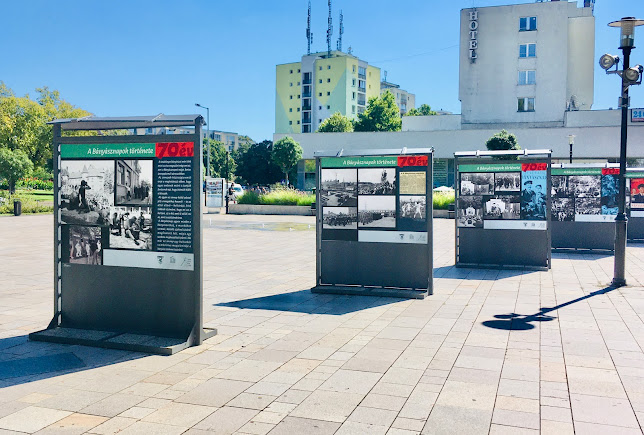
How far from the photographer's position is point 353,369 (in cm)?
611

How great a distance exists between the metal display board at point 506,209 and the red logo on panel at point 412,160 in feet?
11.4

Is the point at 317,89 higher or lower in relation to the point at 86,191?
higher

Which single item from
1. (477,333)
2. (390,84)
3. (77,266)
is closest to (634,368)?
(477,333)

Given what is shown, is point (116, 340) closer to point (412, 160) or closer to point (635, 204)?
point (412, 160)

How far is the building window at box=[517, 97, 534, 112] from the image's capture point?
2141 inches

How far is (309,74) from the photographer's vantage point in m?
114

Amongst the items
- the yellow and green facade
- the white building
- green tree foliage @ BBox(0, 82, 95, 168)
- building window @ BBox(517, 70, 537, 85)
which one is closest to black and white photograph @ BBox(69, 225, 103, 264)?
the white building

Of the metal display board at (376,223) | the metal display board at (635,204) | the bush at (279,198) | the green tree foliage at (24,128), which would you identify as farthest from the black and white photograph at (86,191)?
the green tree foliage at (24,128)

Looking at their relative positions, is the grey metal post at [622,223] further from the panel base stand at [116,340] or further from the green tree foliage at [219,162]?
the green tree foliage at [219,162]

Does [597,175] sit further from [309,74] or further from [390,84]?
[390,84]

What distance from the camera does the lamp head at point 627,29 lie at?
11.2 meters

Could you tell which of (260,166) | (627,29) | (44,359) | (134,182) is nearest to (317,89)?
(260,166)

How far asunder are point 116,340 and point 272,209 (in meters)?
29.0

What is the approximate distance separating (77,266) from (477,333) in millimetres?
4820
